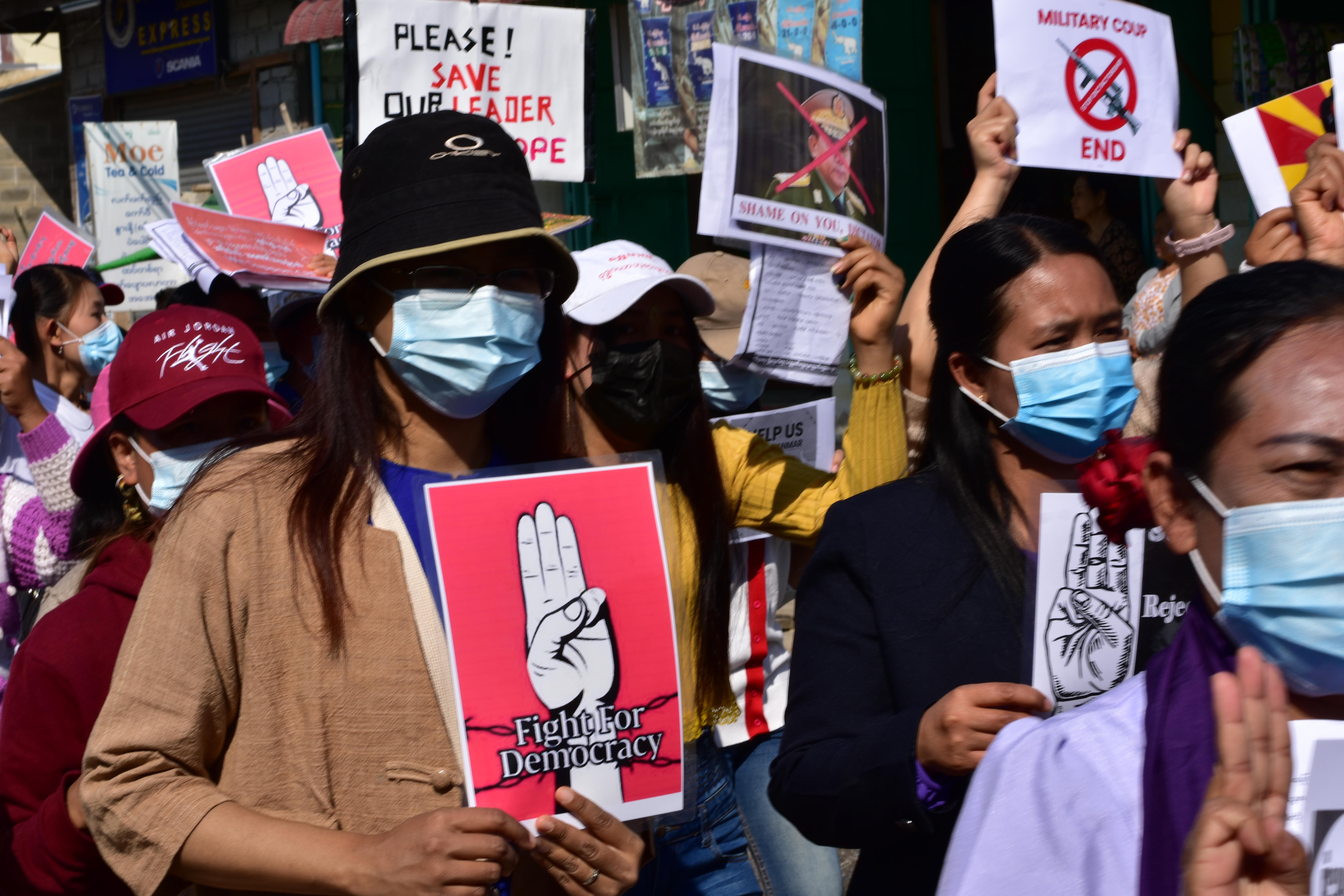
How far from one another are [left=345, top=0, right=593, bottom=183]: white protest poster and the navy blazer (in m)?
1.83

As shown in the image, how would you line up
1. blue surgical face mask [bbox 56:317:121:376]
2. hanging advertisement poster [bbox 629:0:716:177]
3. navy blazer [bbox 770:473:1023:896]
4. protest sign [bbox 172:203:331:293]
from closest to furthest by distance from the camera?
navy blazer [bbox 770:473:1023:896] < protest sign [bbox 172:203:331:293] < blue surgical face mask [bbox 56:317:121:376] < hanging advertisement poster [bbox 629:0:716:177]

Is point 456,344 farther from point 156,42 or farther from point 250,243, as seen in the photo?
point 156,42

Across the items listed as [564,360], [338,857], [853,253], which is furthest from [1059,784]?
[853,253]

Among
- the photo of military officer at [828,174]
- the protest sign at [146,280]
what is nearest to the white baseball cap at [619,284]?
the photo of military officer at [828,174]

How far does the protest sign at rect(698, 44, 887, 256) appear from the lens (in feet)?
9.29

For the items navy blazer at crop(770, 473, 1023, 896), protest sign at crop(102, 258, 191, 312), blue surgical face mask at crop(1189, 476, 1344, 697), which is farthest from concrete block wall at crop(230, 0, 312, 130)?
blue surgical face mask at crop(1189, 476, 1344, 697)

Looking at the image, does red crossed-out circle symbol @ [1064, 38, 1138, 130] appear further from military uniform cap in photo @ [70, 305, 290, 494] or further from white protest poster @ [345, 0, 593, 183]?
military uniform cap in photo @ [70, 305, 290, 494]

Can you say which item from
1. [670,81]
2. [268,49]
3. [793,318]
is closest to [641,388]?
[793,318]

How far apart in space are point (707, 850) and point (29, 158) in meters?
17.4

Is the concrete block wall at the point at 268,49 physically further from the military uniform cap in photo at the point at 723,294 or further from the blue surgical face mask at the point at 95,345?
the military uniform cap in photo at the point at 723,294

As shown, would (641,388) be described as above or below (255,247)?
below

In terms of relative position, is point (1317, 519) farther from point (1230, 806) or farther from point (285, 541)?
point (285, 541)

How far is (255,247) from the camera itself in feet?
13.9

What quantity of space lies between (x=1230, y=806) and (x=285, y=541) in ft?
4.05
